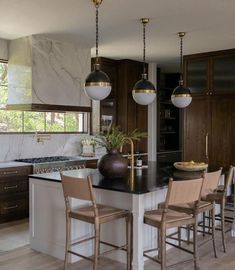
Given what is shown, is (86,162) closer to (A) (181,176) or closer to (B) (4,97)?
(B) (4,97)

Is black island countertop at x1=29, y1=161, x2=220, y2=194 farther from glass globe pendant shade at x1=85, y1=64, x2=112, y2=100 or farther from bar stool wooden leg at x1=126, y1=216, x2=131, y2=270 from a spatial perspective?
glass globe pendant shade at x1=85, y1=64, x2=112, y2=100

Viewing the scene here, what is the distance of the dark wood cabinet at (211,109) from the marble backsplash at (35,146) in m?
1.98

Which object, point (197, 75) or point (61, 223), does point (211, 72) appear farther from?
point (61, 223)

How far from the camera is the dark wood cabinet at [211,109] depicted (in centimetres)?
619

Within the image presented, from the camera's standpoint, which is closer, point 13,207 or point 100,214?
point 100,214

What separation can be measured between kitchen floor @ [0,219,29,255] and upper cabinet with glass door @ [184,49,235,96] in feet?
12.0

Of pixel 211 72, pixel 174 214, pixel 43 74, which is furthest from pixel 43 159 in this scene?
pixel 211 72

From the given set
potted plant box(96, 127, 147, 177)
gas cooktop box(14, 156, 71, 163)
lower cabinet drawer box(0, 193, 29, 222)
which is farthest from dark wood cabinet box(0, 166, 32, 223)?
potted plant box(96, 127, 147, 177)

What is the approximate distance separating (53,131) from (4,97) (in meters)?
1.02

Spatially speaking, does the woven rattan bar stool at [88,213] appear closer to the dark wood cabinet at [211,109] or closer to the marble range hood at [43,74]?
the marble range hood at [43,74]

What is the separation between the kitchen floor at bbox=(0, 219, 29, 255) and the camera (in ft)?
13.4

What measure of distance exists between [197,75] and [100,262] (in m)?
4.07

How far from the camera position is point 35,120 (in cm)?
609

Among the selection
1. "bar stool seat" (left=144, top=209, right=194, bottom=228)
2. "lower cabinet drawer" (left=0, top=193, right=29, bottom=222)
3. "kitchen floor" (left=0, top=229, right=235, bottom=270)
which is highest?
"bar stool seat" (left=144, top=209, right=194, bottom=228)
